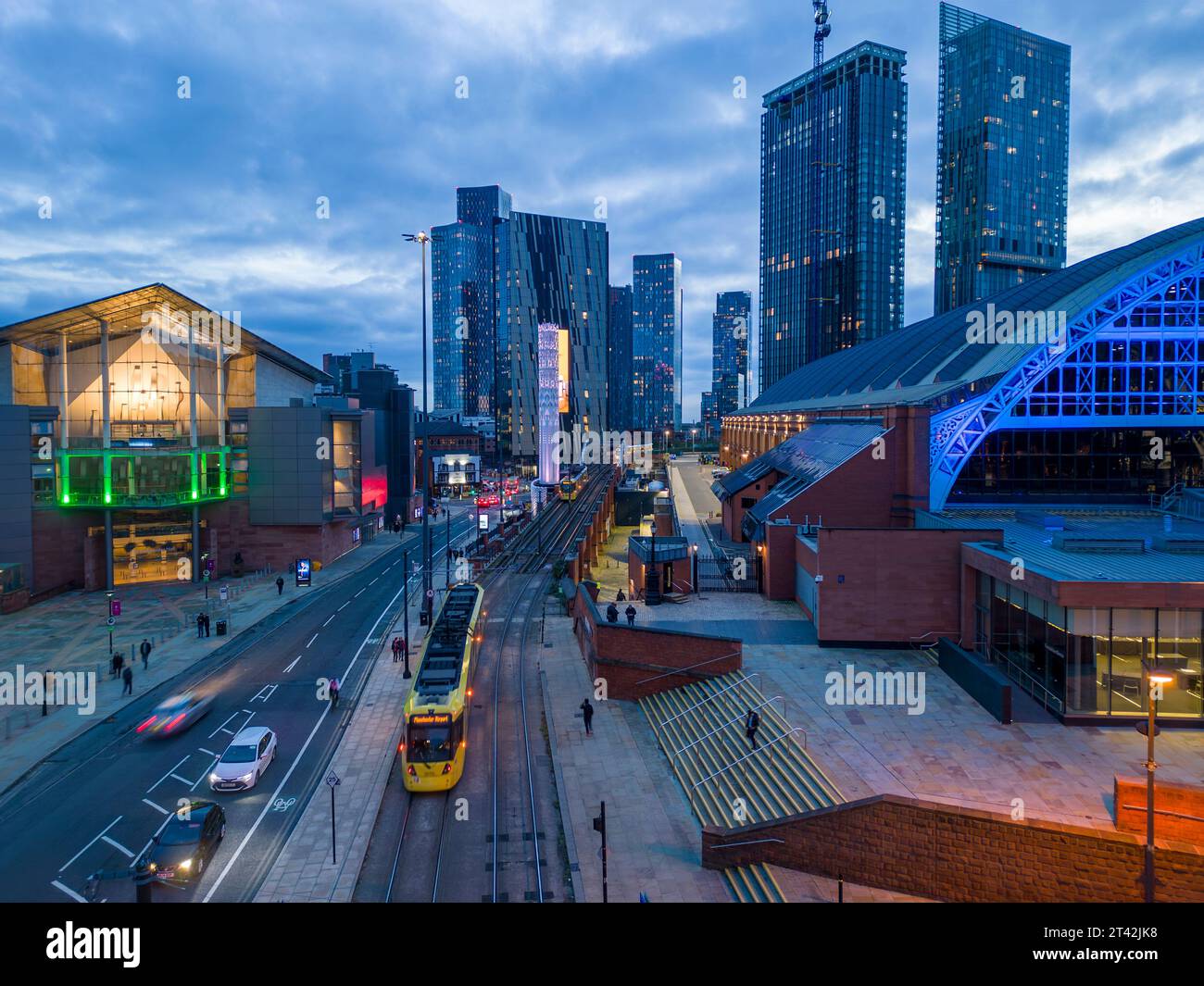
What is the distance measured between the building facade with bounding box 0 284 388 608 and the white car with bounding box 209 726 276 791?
27.5 meters

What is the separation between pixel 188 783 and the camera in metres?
20.3

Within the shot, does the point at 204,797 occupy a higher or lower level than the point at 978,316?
lower

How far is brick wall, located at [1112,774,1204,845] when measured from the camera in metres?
13.3

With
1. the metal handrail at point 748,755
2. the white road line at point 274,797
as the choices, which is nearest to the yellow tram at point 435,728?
the white road line at point 274,797

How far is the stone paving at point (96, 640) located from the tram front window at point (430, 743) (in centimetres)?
1120

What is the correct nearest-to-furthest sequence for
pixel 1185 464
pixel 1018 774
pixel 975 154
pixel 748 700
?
pixel 1018 774 < pixel 748 700 < pixel 1185 464 < pixel 975 154

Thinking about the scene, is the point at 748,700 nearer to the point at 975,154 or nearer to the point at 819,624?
the point at 819,624

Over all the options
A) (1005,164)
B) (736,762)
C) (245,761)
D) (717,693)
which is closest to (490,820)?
(736,762)

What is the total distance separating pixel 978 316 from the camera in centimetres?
4684

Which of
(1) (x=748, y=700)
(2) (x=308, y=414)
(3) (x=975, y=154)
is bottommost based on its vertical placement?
(1) (x=748, y=700)
